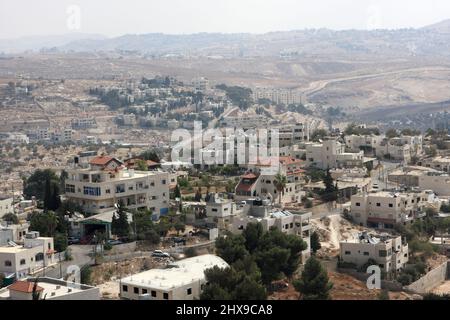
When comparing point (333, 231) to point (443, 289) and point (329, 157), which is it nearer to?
point (443, 289)

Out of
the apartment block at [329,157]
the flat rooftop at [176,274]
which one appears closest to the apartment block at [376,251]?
the flat rooftop at [176,274]

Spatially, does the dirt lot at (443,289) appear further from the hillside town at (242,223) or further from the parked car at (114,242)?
the parked car at (114,242)

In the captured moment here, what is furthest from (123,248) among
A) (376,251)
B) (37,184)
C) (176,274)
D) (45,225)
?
(37,184)

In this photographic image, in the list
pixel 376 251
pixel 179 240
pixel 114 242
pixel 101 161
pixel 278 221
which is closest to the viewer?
pixel 114 242

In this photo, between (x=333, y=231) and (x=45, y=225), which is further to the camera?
(x=333, y=231)

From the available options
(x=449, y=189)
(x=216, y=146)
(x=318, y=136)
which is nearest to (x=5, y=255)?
(x=449, y=189)
